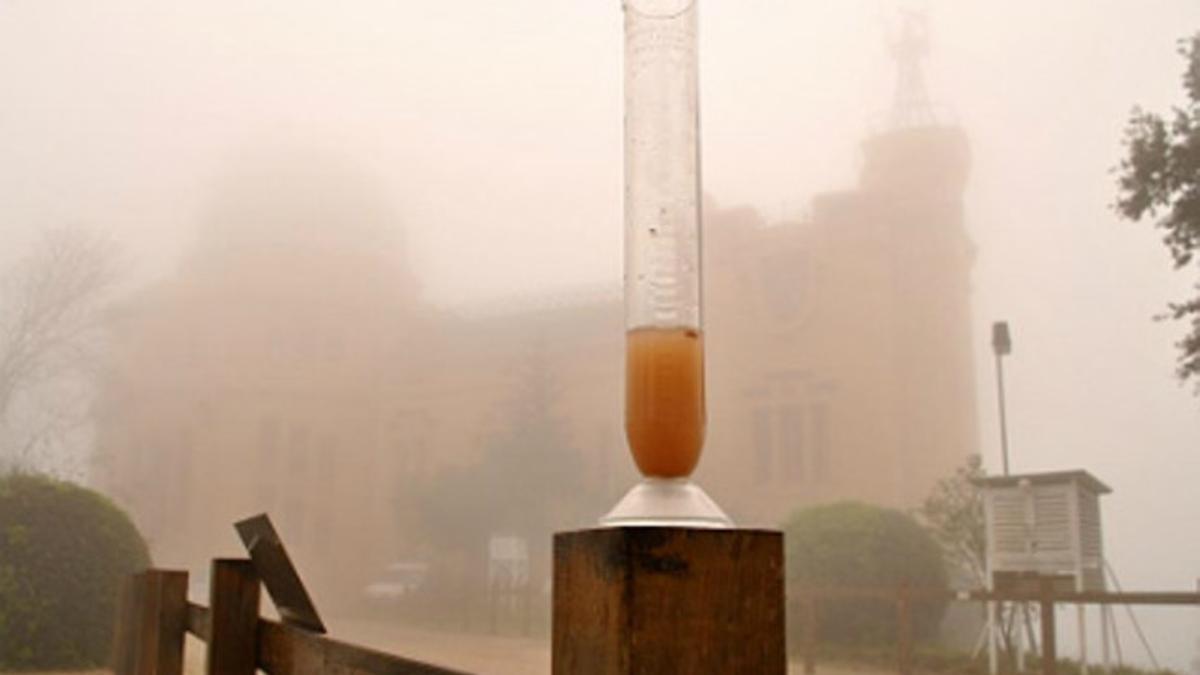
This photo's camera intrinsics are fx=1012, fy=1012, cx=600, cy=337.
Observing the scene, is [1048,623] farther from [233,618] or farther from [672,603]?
[672,603]

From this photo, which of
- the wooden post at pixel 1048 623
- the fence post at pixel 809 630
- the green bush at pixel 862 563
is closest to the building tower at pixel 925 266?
the green bush at pixel 862 563

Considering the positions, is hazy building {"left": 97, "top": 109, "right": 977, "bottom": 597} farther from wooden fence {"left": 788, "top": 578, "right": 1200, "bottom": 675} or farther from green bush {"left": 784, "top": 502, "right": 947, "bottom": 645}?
wooden fence {"left": 788, "top": 578, "right": 1200, "bottom": 675}

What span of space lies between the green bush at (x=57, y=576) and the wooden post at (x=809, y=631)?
4480 millimetres

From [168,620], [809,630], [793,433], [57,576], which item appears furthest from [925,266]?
[168,620]

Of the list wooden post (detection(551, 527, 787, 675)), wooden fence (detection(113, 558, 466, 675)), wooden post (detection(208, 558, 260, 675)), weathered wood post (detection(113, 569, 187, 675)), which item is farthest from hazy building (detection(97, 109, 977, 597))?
wooden post (detection(551, 527, 787, 675))

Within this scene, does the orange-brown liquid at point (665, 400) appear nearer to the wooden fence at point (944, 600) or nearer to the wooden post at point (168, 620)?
the wooden post at point (168, 620)

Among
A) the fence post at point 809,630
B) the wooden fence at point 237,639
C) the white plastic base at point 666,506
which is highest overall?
the white plastic base at point 666,506

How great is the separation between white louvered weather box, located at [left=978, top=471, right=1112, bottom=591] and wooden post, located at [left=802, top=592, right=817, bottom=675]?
1.28 meters

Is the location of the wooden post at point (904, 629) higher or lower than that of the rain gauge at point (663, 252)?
lower

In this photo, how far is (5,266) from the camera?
35.7 ft

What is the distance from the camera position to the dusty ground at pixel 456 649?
7.42m

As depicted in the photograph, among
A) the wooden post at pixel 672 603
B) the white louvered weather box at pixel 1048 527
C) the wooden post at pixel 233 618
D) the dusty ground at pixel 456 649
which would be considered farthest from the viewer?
the dusty ground at pixel 456 649

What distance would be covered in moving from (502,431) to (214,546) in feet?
11.5

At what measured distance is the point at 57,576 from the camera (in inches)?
239
